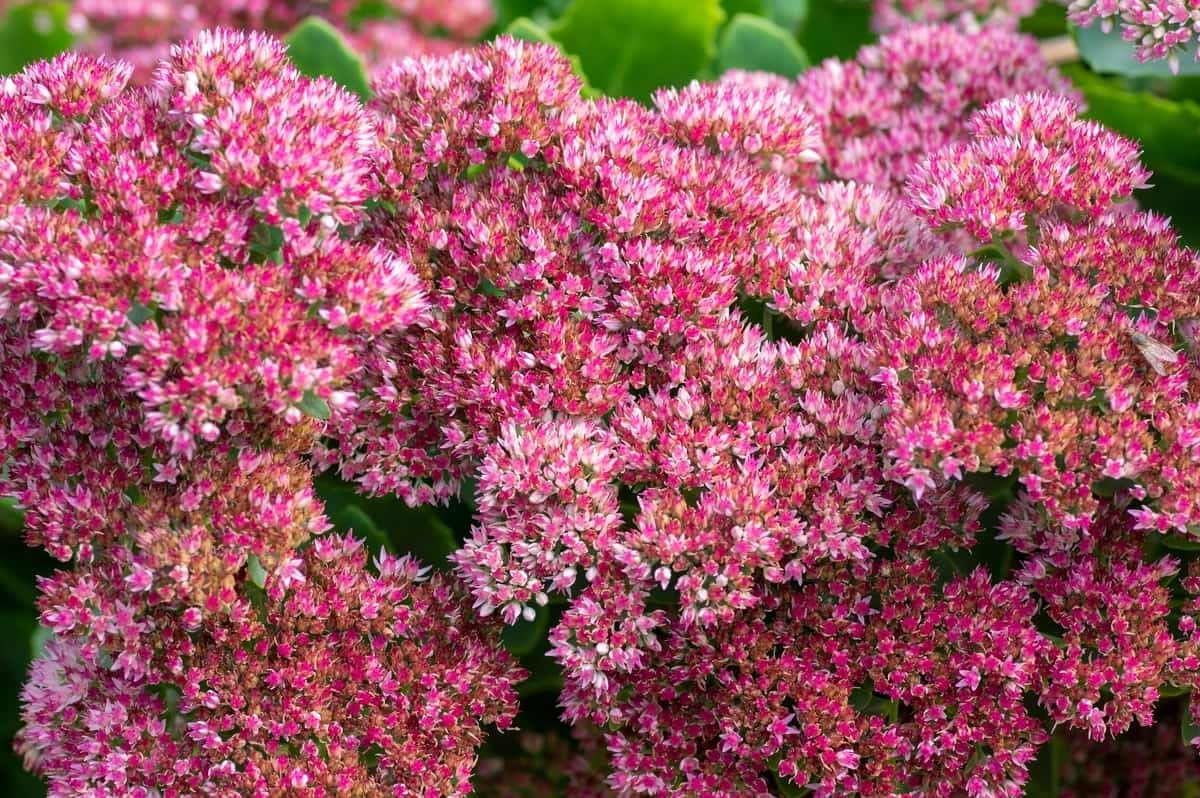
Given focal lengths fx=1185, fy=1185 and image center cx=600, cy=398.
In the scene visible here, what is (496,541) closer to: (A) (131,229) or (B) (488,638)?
(B) (488,638)

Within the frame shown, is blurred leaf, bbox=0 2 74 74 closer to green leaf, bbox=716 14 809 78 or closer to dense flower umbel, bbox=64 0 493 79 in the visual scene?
dense flower umbel, bbox=64 0 493 79

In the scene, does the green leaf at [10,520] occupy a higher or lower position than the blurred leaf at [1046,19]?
lower

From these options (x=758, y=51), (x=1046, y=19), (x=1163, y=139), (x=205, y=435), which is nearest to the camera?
(x=205, y=435)

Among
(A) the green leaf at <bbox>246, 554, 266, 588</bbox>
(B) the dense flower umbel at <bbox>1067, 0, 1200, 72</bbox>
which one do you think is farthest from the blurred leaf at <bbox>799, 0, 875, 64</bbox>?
(A) the green leaf at <bbox>246, 554, 266, 588</bbox>

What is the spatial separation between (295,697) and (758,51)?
3.83ft

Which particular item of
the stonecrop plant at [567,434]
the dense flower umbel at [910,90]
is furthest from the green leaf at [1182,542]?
the dense flower umbel at [910,90]

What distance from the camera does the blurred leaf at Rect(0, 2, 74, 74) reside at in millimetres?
2006

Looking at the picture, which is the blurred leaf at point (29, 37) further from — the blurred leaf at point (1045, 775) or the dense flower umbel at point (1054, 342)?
the blurred leaf at point (1045, 775)

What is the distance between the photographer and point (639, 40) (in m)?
1.68

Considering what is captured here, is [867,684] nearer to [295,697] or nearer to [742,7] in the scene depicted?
[295,697]

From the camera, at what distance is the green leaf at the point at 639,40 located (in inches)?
65.0

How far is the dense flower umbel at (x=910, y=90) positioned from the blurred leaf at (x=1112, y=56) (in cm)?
5

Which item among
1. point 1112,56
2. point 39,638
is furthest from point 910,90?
point 39,638

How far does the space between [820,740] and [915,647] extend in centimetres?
12
